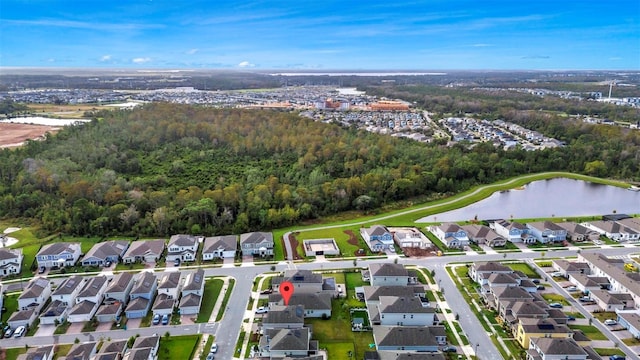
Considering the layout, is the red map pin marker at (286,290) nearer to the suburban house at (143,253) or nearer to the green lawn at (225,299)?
the green lawn at (225,299)

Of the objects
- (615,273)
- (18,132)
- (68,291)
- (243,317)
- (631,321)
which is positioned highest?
(18,132)

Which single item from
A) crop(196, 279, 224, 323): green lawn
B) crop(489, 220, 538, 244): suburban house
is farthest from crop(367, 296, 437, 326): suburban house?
crop(489, 220, 538, 244): suburban house

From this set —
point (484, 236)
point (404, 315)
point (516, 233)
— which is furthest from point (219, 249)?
point (516, 233)

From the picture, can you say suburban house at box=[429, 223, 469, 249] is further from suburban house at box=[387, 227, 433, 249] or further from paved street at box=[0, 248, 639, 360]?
paved street at box=[0, 248, 639, 360]

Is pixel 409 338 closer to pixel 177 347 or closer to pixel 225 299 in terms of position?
pixel 225 299

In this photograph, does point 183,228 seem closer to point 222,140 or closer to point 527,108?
point 222,140

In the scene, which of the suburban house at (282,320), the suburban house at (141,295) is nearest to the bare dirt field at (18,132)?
Result: the suburban house at (141,295)
